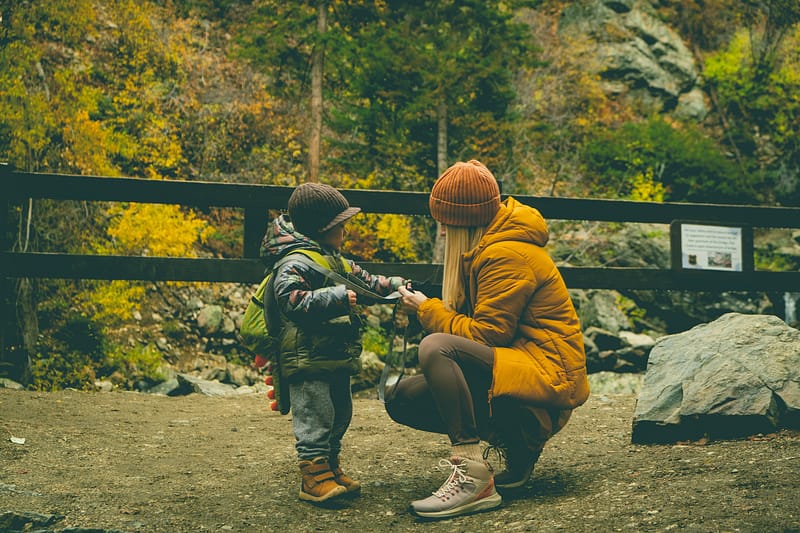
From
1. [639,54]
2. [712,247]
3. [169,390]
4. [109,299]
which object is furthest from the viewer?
[639,54]

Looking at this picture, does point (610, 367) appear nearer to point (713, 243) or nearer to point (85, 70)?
point (713, 243)

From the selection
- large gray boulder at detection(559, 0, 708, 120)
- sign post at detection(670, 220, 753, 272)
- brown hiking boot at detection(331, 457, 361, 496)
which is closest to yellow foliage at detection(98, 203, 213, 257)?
sign post at detection(670, 220, 753, 272)

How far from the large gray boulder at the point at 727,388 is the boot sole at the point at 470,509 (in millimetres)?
1418

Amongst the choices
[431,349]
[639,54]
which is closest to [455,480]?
[431,349]

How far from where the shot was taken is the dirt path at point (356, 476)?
302 cm

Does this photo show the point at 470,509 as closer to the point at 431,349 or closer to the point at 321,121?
the point at 431,349

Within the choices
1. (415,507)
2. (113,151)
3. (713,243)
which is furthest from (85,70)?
(415,507)

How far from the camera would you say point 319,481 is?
11.2ft

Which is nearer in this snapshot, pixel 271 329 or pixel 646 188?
pixel 271 329

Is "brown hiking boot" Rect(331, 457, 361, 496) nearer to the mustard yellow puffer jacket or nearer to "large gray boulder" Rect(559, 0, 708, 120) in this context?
the mustard yellow puffer jacket

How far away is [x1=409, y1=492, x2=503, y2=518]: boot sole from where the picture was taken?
3.14 meters

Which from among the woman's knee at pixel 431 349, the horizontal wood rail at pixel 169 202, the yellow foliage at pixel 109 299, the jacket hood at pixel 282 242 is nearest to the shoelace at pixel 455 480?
the woman's knee at pixel 431 349

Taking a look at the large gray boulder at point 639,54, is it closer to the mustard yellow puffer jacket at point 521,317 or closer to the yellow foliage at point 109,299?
the yellow foliage at point 109,299

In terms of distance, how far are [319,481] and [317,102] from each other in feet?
48.0
